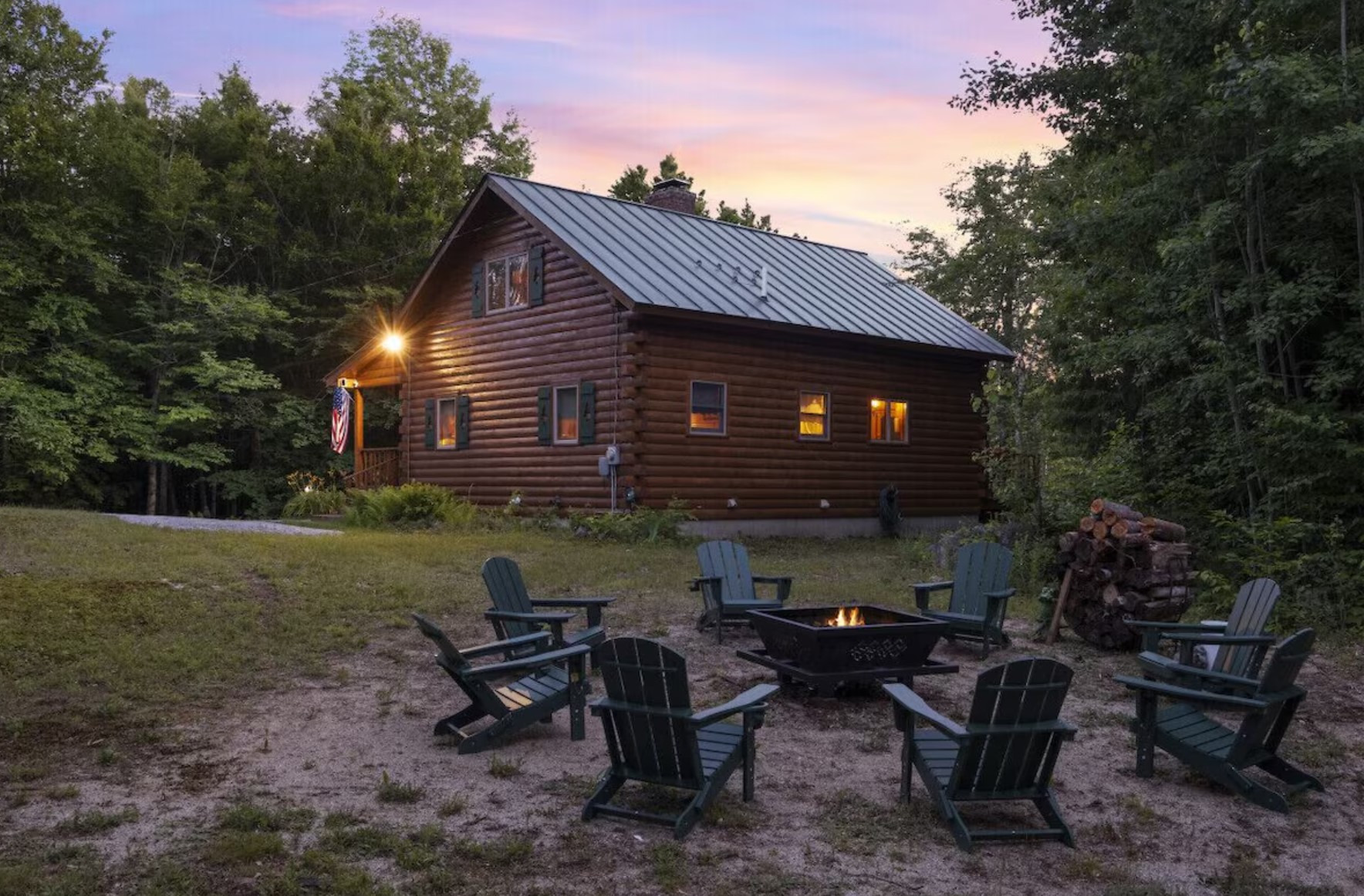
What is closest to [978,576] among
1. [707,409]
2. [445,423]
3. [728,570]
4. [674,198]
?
[728,570]

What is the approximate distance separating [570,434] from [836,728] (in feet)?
43.8

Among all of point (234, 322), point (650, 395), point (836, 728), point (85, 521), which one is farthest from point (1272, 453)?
point (234, 322)

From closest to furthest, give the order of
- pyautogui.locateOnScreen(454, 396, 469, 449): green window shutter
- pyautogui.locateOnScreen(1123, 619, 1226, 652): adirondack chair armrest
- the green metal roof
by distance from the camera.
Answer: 1. pyautogui.locateOnScreen(1123, 619, 1226, 652): adirondack chair armrest
2. the green metal roof
3. pyautogui.locateOnScreen(454, 396, 469, 449): green window shutter

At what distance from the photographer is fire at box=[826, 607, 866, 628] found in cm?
722

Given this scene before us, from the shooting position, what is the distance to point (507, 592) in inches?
284

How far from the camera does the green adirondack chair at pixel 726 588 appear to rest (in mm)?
8789

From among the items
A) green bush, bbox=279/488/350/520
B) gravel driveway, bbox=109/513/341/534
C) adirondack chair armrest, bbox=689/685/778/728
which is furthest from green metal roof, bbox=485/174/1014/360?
adirondack chair armrest, bbox=689/685/778/728

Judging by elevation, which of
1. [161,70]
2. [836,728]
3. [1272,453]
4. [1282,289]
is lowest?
[836,728]

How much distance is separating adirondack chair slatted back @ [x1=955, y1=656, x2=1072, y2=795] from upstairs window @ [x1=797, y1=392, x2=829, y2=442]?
15232 millimetres

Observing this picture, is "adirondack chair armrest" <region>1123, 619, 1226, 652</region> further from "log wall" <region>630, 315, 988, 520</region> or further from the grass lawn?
"log wall" <region>630, 315, 988, 520</region>

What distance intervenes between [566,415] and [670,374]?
2503mm

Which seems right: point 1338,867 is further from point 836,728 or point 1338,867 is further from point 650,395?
point 650,395

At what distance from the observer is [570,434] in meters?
19.2

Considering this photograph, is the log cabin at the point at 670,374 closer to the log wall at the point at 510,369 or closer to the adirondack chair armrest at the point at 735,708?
the log wall at the point at 510,369
